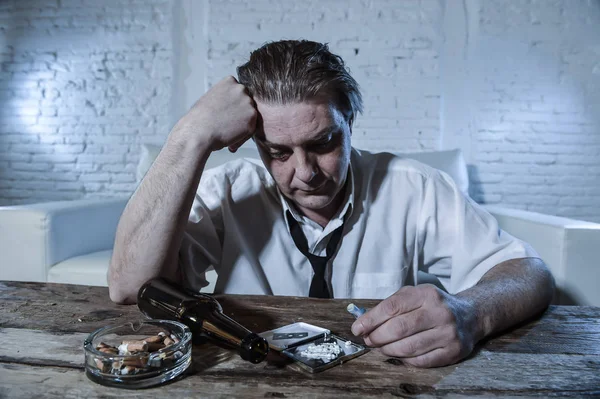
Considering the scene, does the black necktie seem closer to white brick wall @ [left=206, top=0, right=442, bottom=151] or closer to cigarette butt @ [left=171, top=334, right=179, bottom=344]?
cigarette butt @ [left=171, top=334, right=179, bottom=344]

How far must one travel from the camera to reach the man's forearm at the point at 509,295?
76 centimetres

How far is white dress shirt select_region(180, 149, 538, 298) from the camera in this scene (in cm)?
126

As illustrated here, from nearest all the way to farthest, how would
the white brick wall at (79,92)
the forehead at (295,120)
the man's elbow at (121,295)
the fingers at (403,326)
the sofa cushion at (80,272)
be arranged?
the fingers at (403,326), the man's elbow at (121,295), the forehead at (295,120), the sofa cushion at (80,272), the white brick wall at (79,92)

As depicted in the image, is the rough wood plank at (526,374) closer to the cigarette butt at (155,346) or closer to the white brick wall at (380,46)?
the cigarette butt at (155,346)

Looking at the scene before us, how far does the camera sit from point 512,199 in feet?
10.7

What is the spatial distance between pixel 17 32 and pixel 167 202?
135 inches

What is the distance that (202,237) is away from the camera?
1241 millimetres

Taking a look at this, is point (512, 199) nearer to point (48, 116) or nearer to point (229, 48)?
point (229, 48)

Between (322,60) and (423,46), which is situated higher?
(423,46)

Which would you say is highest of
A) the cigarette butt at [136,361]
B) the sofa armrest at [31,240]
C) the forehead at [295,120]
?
the forehead at [295,120]

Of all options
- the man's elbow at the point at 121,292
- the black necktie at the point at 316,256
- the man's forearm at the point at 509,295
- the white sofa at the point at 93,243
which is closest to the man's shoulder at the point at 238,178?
the black necktie at the point at 316,256

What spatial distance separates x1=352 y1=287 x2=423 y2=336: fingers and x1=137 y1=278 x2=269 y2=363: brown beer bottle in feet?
0.49

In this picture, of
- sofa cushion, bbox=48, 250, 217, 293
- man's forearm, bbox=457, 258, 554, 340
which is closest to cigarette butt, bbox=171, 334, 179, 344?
man's forearm, bbox=457, 258, 554, 340

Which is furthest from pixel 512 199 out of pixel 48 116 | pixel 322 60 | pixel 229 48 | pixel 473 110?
pixel 48 116
